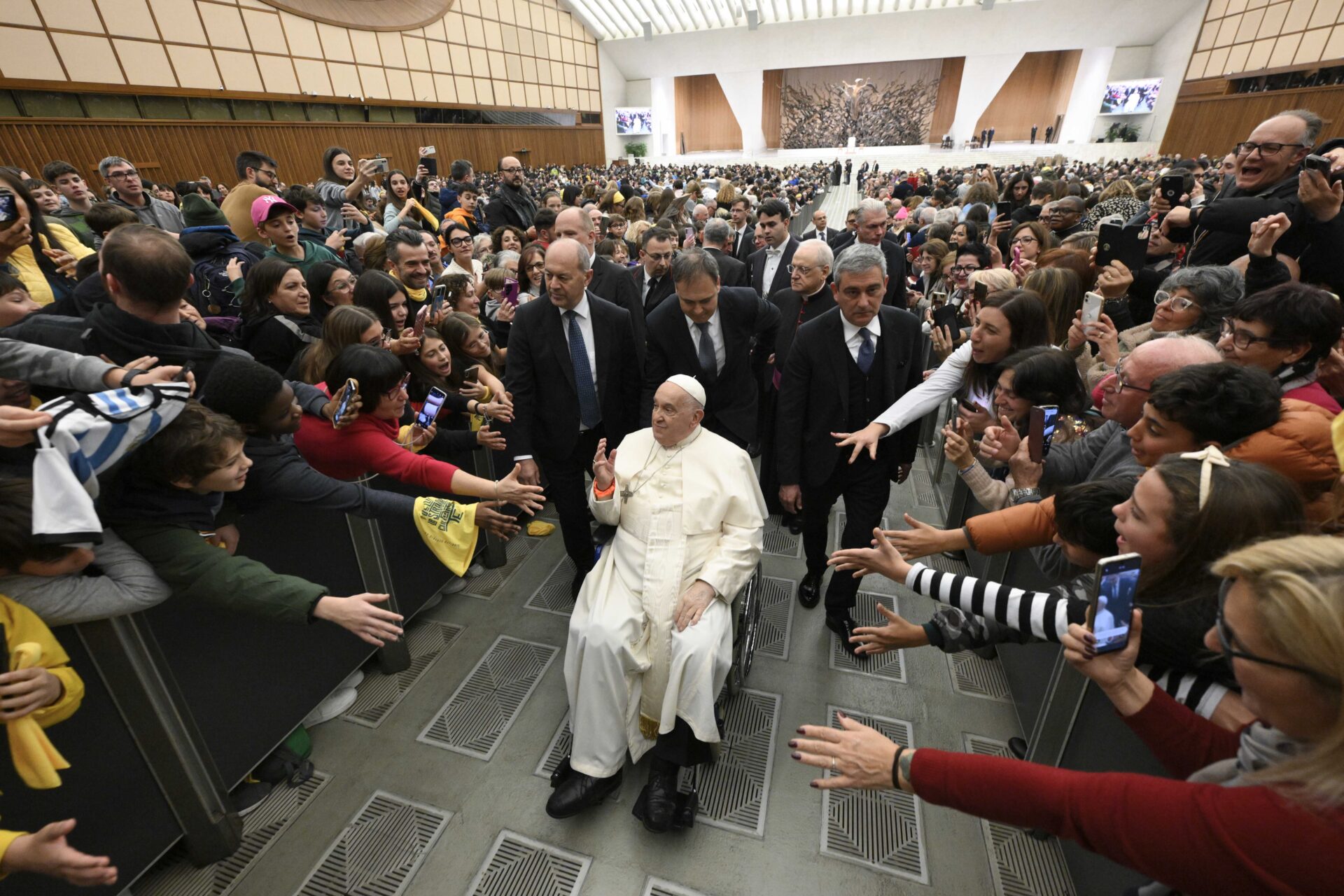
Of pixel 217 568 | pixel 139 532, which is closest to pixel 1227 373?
pixel 217 568

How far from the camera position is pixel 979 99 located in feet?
94.0

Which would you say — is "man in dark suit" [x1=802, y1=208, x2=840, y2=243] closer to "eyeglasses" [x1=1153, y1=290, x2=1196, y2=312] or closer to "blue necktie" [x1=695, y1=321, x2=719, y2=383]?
"blue necktie" [x1=695, y1=321, x2=719, y2=383]

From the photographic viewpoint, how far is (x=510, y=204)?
276 inches

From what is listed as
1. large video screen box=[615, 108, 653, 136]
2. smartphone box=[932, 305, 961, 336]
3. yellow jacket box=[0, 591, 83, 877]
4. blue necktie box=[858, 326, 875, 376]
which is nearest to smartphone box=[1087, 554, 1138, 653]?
blue necktie box=[858, 326, 875, 376]

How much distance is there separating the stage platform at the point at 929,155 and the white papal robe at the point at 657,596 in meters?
25.0

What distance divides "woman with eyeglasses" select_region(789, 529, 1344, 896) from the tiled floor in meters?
1.18

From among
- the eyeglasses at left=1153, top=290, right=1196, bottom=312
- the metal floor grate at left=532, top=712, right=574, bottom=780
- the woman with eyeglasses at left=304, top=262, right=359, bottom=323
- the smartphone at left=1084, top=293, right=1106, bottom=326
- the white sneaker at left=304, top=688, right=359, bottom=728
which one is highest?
the woman with eyeglasses at left=304, top=262, right=359, bottom=323

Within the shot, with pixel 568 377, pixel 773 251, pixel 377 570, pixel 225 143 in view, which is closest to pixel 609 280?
pixel 568 377

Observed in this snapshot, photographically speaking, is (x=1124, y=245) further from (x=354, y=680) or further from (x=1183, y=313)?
(x=354, y=680)

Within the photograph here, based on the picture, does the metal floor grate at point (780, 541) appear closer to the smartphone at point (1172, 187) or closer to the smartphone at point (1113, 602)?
the smartphone at point (1113, 602)

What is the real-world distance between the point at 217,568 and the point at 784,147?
3789cm

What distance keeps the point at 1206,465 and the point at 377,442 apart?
2.58 metres

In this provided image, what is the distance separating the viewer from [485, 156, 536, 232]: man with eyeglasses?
6934 mm

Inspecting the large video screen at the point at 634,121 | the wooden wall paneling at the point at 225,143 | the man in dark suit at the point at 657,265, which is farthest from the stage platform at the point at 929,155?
the man in dark suit at the point at 657,265
